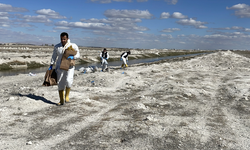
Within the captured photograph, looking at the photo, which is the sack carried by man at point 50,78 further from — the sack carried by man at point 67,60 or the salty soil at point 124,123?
the salty soil at point 124,123

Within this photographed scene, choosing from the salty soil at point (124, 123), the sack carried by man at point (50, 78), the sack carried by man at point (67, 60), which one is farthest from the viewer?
the sack carried by man at point (50, 78)

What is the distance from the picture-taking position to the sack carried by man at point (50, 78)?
7555 mm

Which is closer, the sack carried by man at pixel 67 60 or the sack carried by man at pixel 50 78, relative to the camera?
the sack carried by man at pixel 67 60

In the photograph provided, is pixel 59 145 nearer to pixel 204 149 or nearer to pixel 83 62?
pixel 204 149

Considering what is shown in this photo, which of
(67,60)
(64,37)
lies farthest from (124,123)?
(64,37)

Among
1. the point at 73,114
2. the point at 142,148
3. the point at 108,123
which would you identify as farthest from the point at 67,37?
the point at 142,148

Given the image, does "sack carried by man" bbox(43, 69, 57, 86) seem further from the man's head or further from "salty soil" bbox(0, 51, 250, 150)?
the man's head

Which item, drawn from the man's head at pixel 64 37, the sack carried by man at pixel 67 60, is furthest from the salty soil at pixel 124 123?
the man's head at pixel 64 37

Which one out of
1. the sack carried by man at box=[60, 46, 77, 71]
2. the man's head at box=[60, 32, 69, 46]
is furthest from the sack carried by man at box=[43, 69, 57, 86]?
the man's head at box=[60, 32, 69, 46]

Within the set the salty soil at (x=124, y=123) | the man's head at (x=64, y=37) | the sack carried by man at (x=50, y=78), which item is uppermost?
the man's head at (x=64, y=37)

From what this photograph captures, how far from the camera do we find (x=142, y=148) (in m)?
4.72

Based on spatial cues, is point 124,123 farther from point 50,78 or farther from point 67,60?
point 50,78

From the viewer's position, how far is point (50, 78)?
7602 mm

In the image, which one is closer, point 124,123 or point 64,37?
point 124,123
